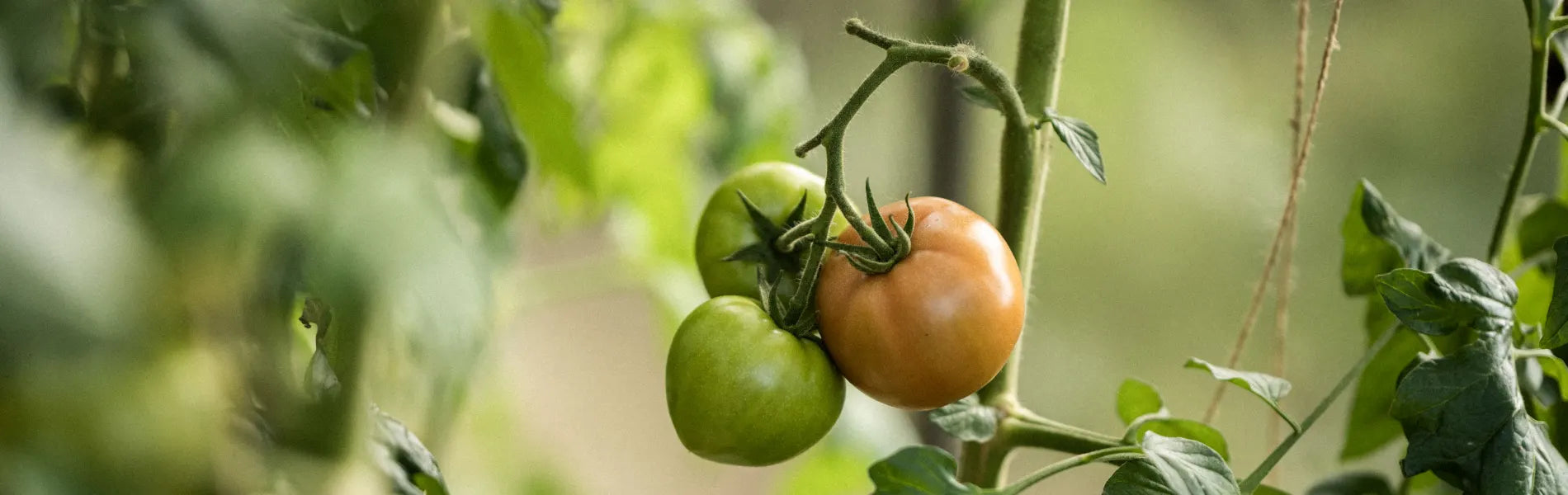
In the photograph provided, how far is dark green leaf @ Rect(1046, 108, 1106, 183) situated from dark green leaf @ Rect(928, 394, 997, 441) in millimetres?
106

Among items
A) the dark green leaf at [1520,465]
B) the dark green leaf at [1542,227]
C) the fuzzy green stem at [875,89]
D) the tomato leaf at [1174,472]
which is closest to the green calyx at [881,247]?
the fuzzy green stem at [875,89]

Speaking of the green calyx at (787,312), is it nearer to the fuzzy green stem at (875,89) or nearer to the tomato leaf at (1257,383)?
the fuzzy green stem at (875,89)

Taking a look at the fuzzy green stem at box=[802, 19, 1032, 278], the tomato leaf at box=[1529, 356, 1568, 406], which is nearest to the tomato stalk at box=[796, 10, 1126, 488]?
the fuzzy green stem at box=[802, 19, 1032, 278]

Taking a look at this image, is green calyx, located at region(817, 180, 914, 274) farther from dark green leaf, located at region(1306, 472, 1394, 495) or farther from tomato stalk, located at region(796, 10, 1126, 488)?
dark green leaf, located at region(1306, 472, 1394, 495)

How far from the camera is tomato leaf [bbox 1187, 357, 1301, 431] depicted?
38cm

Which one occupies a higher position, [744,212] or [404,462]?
[744,212]

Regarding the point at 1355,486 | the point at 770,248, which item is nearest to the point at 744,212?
the point at 770,248

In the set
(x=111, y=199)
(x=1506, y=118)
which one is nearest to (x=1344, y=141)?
(x=1506, y=118)

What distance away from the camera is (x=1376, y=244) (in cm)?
48

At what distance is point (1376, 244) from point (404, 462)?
1.43ft

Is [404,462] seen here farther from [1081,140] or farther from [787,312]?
[1081,140]

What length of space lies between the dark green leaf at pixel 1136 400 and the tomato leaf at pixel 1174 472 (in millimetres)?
134

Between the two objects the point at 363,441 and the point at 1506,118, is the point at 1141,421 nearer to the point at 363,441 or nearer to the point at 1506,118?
the point at 363,441

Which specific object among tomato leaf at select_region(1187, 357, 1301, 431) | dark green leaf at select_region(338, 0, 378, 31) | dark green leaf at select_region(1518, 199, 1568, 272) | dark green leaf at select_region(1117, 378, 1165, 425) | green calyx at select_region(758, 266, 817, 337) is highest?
dark green leaf at select_region(1518, 199, 1568, 272)
